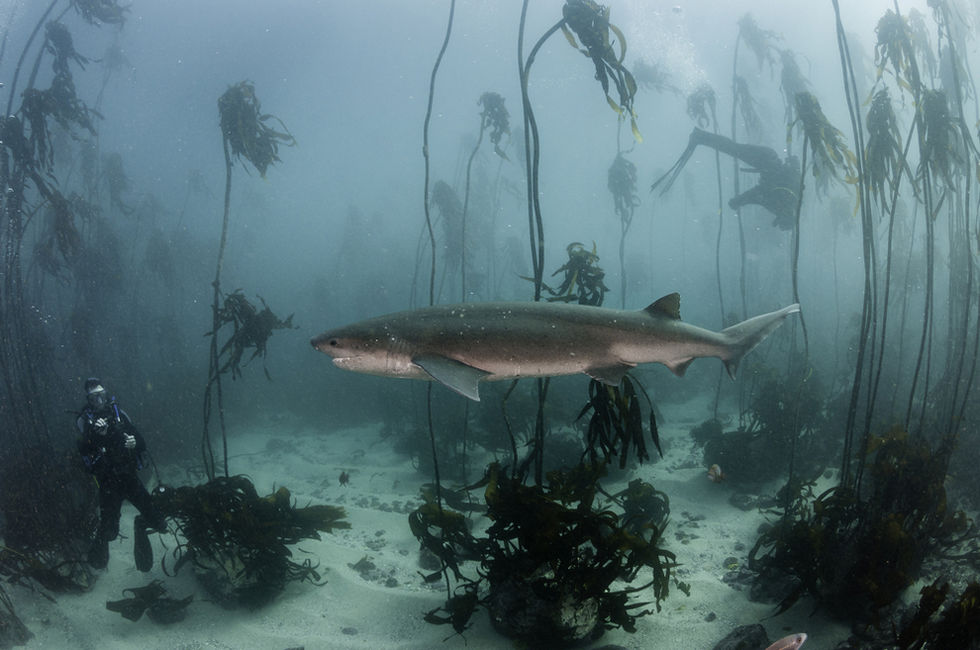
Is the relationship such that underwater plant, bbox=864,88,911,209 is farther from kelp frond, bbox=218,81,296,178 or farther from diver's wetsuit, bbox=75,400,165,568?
diver's wetsuit, bbox=75,400,165,568

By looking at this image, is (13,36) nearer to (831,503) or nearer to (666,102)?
(831,503)

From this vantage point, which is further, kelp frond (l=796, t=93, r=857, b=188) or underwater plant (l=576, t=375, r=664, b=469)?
kelp frond (l=796, t=93, r=857, b=188)

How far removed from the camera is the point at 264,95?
64.5 m

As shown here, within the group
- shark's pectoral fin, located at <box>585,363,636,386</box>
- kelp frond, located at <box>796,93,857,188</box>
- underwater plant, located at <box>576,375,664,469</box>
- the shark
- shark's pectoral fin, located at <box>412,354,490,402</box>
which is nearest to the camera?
shark's pectoral fin, located at <box>412,354,490,402</box>

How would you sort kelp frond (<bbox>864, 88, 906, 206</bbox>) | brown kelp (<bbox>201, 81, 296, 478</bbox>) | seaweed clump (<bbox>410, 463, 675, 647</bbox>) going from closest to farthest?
seaweed clump (<bbox>410, 463, 675, 647</bbox>), kelp frond (<bbox>864, 88, 906, 206</bbox>), brown kelp (<bbox>201, 81, 296, 478</bbox>)

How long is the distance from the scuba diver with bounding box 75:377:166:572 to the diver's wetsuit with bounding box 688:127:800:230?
1340 cm

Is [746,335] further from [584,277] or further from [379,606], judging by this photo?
[379,606]

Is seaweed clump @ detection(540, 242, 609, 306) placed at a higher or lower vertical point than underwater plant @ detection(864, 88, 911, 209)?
lower

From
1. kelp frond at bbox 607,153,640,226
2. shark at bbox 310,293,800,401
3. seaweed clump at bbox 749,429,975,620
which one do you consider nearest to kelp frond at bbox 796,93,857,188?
seaweed clump at bbox 749,429,975,620

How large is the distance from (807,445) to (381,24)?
63006 mm

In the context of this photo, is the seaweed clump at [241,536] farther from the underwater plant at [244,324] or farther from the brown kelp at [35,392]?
the underwater plant at [244,324]

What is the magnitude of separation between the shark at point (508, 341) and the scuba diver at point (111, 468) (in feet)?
19.7

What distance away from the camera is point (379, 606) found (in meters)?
5.13

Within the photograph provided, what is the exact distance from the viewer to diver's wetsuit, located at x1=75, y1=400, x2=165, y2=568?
6000mm
